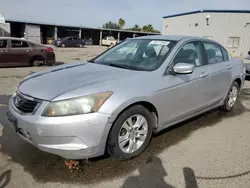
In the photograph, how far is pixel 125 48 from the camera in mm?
4324

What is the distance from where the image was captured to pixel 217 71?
4480mm

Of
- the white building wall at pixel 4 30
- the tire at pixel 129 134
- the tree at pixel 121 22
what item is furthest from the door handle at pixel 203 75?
the tree at pixel 121 22

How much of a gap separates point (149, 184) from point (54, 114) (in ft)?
4.21

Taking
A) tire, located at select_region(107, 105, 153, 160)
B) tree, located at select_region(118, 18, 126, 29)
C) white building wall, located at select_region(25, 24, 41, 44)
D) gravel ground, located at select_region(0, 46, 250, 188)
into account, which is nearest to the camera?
gravel ground, located at select_region(0, 46, 250, 188)

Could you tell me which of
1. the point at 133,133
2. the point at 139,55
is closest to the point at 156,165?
the point at 133,133

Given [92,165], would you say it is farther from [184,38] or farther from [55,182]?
[184,38]

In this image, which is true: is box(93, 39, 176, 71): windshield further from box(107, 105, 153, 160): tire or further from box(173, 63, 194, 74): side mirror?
box(107, 105, 153, 160): tire

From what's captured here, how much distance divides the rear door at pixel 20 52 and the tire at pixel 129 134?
929 centimetres

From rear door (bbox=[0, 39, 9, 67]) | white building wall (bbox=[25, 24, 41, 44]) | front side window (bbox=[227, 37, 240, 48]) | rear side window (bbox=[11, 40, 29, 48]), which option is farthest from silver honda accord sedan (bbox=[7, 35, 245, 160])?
white building wall (bbox=[25, 24, 41, 44])

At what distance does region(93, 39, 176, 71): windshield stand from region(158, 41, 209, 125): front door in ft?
0.76

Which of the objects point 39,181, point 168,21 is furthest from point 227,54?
point 168,21

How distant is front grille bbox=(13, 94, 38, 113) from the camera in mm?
2750

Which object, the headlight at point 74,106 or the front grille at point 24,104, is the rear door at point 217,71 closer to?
the headlight at point 74,106

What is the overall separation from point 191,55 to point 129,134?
182cm
